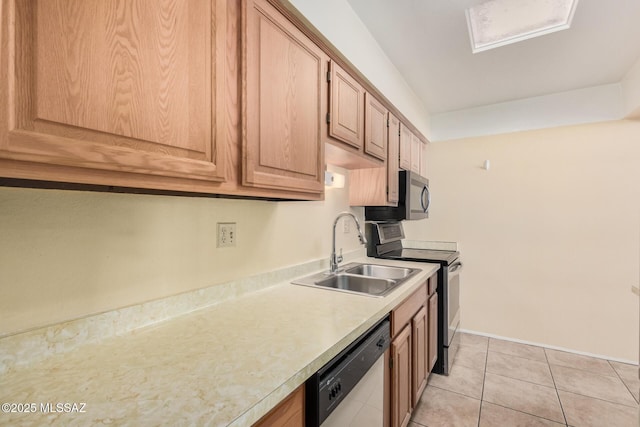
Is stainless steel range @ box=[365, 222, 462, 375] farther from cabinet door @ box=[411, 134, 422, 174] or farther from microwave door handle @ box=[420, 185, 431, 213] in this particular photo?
cabinet door @ box=[411, 134, 422, 174]

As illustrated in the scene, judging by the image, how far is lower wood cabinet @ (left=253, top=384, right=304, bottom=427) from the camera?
665 millimetres

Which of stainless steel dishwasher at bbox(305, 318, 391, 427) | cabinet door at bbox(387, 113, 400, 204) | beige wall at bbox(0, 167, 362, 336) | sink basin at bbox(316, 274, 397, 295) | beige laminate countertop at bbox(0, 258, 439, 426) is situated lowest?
stainless steel dishwasher at bbox(305, 318, 391, 427)

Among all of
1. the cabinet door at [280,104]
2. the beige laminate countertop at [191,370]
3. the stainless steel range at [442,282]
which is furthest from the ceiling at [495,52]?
the beige laminate countertop at [191,370]

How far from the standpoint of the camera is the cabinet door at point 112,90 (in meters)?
0.54

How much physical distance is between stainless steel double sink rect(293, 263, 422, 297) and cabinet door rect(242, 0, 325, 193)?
0.61 metres

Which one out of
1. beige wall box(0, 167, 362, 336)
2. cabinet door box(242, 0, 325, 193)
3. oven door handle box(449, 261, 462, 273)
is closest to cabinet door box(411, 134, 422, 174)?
oven door handle box(449, 261, 462, 273)

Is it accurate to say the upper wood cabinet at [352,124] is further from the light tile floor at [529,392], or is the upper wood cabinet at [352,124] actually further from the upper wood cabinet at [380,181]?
the light tile floor at [529,392]

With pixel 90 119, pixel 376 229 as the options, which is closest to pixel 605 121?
pixel 376 229

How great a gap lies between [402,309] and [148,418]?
1.19m

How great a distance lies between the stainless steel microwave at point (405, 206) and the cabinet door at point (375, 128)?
1.44 ft

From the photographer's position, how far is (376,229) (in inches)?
104

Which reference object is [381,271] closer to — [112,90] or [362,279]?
[362,279]

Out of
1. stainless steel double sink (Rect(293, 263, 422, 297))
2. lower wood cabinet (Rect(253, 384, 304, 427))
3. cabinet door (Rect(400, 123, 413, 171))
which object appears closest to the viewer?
lower wood cabinet (Rect(253, 384, 304, 427))

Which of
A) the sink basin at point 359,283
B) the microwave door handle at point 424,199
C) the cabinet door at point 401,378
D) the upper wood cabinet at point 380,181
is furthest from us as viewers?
the microwave door handle at point 424,199
